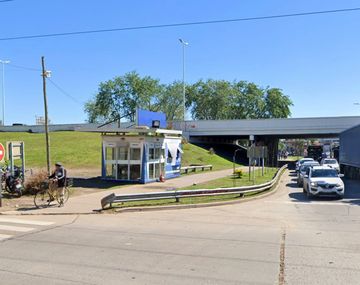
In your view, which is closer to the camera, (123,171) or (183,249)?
(183,249)

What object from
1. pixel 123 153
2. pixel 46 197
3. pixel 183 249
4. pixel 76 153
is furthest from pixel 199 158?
pixel 183 249

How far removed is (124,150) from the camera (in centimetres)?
2664

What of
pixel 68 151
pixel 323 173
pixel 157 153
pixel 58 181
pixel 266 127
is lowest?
pixel 68 151

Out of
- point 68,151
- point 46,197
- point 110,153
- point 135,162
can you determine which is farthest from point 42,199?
point 68,151

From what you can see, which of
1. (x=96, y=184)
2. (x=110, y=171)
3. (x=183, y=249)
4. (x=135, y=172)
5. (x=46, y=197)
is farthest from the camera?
(x=110, y=171)

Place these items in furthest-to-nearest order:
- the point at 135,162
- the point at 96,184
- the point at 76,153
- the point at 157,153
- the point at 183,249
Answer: the point at 76,153 < the point at 157,153 < the point at 135,162 < the point at 96,184 < the point at 183,249

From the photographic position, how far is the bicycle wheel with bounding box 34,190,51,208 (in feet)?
55.9

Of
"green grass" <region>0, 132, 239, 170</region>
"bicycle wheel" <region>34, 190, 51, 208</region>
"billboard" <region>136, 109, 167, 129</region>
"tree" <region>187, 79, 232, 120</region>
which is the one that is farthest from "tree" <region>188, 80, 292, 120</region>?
"bicycle wheel" <region>34, 190, 51, 208</region>

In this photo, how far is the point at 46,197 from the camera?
18906mm

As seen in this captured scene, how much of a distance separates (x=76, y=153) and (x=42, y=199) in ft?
98.0

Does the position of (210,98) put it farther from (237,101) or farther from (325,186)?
(325,186)

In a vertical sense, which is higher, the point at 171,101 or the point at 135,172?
the point at 171,101

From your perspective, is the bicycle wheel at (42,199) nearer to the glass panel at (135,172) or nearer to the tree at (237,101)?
the glass panel at (135,172)

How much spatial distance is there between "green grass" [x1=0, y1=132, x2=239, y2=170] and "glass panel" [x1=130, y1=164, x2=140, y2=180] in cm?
1472
